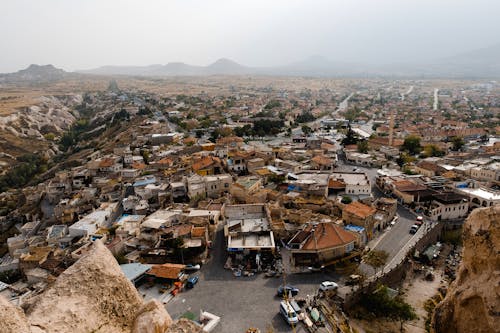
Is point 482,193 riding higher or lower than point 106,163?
lower

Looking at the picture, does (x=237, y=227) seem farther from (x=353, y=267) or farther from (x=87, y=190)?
(x=87, y=190)

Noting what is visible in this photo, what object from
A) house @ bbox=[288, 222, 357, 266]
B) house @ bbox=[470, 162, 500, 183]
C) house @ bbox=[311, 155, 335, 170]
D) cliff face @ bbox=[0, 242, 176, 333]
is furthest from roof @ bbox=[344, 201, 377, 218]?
cliff face @ bbox=[0, 242, 176, 333]

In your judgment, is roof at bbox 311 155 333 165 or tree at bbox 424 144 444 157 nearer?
roof at bbox 311 155 333 165

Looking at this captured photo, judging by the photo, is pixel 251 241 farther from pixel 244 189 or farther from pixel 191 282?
pixel 244 189

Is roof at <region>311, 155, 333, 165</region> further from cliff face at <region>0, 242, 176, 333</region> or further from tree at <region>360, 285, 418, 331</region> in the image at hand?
cliff face at <region>0, 242, 176, 333</region>

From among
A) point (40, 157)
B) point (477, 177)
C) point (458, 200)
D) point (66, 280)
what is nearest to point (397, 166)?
point (477, 177)

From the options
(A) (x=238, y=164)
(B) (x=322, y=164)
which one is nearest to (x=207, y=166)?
(A) (x=238, y=164)

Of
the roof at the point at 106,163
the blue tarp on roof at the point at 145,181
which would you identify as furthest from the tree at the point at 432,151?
the roof at the point at 106,163
